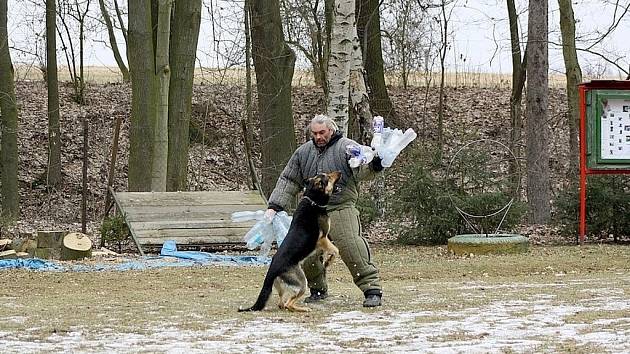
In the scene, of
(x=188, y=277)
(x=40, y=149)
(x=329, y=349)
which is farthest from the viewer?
(x=40, y=149)

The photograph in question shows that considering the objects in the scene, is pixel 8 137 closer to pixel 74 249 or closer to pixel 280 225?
pixel 74 249

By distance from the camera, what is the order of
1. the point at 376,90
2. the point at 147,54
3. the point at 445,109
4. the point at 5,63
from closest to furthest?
1. the point at 147,54
2. the point at 5,63
3. the point at 376,90
4. the point at 445,109

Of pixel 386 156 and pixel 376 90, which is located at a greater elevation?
pixel 376 90

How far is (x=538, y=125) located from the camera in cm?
1983

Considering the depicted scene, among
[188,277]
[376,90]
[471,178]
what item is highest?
[376,90]

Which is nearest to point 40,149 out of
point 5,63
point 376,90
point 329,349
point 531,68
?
point 5,63

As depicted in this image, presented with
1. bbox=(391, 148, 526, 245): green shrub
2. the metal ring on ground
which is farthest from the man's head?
bbox=(391, 148, 526, 245): green shrub

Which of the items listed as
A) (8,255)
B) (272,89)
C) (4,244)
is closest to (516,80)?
(272,89)

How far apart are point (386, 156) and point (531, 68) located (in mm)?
11456

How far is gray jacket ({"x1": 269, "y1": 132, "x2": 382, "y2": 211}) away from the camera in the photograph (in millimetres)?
9312

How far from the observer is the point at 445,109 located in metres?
32.1

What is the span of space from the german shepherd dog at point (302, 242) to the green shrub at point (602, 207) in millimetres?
9004

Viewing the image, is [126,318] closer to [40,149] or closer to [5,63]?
[5,63]

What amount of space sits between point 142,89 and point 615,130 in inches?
330
